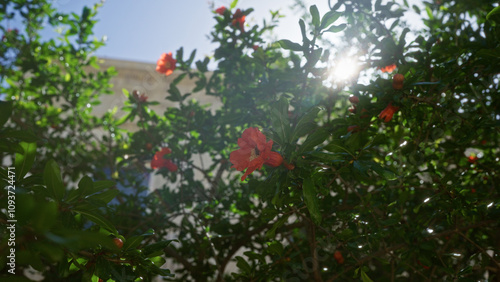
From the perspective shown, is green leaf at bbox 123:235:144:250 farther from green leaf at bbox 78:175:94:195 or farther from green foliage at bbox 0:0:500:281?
green leaf at bbox 78:175:94:195

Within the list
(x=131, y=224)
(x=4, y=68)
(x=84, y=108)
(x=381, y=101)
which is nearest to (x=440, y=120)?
(x=381, y=101)

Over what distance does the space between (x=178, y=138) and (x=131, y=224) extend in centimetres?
75

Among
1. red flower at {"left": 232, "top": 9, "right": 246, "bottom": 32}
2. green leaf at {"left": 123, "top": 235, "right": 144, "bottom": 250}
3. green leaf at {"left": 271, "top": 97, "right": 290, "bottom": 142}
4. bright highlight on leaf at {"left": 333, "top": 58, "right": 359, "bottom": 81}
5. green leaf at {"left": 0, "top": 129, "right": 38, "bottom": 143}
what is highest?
red flower at {"left": 232, "top": 9, "right": 246, "bottom": 32}

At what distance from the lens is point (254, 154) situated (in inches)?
42.2

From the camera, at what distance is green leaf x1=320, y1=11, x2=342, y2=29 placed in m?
1.29

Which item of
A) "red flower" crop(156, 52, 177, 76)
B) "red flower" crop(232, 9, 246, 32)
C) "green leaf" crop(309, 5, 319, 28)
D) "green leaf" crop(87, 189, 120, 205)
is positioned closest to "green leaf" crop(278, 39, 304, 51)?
"green leaf" crop(309, 5, 319, 28)

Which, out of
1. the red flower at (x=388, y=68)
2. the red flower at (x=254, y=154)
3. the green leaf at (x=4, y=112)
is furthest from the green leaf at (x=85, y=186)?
the red flower at (x=388, y=68)

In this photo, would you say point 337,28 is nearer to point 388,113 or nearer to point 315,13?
point 315,13

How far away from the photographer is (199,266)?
234 cm

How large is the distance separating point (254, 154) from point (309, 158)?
18cm

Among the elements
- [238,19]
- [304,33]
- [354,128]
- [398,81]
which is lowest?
[354,128]

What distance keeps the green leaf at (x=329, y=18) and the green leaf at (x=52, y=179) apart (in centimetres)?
104

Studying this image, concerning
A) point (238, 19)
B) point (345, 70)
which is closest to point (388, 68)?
point (345, 70)

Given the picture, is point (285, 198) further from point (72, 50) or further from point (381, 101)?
point (72, 50)
